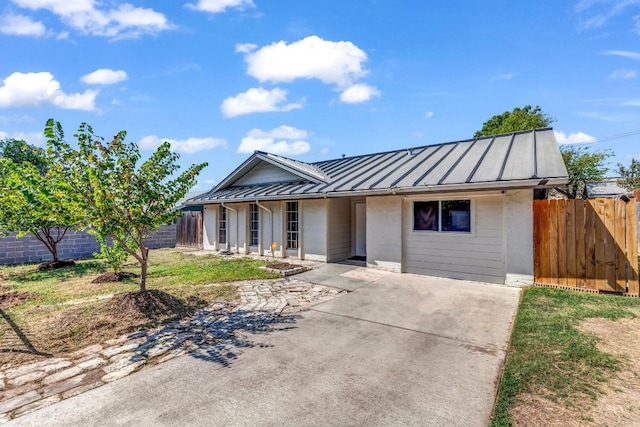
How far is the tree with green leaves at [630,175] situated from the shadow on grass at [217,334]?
2951 centimetres

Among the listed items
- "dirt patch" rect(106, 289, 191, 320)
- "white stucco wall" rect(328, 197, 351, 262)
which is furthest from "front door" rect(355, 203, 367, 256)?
"dirt patch" rect(106, 289, 191, 320)

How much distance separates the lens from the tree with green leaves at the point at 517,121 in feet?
90.4

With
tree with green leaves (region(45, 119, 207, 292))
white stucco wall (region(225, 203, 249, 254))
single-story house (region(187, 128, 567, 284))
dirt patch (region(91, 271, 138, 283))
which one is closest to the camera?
tree with green leaves (region(45, 119, 207, 292))

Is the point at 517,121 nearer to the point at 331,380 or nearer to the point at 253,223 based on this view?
the point at 253,223

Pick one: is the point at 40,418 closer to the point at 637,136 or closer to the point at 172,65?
the point at 172,65

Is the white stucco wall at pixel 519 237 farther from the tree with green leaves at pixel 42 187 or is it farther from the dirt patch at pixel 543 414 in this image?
the tree with green leaves at pixel 42 187

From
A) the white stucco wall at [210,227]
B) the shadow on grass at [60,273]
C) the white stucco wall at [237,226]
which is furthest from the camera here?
the white stucco wall at [210,227]

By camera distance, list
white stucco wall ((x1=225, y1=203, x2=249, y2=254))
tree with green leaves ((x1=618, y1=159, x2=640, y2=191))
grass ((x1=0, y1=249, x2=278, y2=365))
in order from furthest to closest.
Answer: tree with green leaves ((x1=618, y1=159, x2=640, y2=191)) → white stucco wall ((x1=225, y1=203, x2=249, y2=254)) → grass ((x1=0, y1=249, x2=278, y2=365))

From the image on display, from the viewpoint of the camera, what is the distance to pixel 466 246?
8.15m

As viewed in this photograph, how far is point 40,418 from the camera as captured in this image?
2.81 m

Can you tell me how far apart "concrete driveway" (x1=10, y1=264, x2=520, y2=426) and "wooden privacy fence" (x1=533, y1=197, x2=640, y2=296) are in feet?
8.85

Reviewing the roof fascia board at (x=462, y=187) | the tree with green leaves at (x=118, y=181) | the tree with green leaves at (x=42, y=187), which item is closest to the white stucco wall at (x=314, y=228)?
the roof fascia board at (x=462, y=187)

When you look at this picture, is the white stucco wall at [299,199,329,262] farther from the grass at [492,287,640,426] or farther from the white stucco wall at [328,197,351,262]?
the grass at [492,287,640,426]

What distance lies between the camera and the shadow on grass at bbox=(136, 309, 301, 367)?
165 inches
